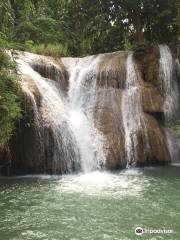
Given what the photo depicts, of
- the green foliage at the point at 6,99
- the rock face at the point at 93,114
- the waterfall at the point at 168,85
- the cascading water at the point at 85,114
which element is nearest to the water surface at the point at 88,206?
the rock face at the point at 93,114

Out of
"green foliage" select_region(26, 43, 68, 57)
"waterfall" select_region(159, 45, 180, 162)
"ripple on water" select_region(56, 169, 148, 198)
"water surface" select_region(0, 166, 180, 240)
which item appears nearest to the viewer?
"water surface" select_region(0, 166, 180, 240)

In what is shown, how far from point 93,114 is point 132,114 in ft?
4.55

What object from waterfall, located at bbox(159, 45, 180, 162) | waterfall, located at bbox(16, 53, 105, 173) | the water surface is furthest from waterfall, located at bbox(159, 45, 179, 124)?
the water surface

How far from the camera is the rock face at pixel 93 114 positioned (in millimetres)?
12484

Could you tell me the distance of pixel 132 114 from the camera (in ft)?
49.2

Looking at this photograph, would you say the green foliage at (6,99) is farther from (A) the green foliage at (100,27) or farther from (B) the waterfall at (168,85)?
(A) the green foliage at (100,27)

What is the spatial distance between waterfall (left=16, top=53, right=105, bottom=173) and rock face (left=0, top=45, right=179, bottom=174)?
1.2 inches

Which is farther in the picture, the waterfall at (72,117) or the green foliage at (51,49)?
the green foliage at (51,49)

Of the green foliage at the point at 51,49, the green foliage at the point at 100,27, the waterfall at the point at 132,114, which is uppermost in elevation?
the green foliage at the point at 100,27

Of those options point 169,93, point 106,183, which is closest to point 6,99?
point 106,183

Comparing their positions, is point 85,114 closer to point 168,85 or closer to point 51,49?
point 168,85

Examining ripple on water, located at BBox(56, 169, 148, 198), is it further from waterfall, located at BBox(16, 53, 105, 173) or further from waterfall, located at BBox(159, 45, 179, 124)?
waterfall, located at BBox(159, 45, 179, 124)

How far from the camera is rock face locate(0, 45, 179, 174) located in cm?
1248

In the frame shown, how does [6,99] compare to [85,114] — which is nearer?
[6,99]
